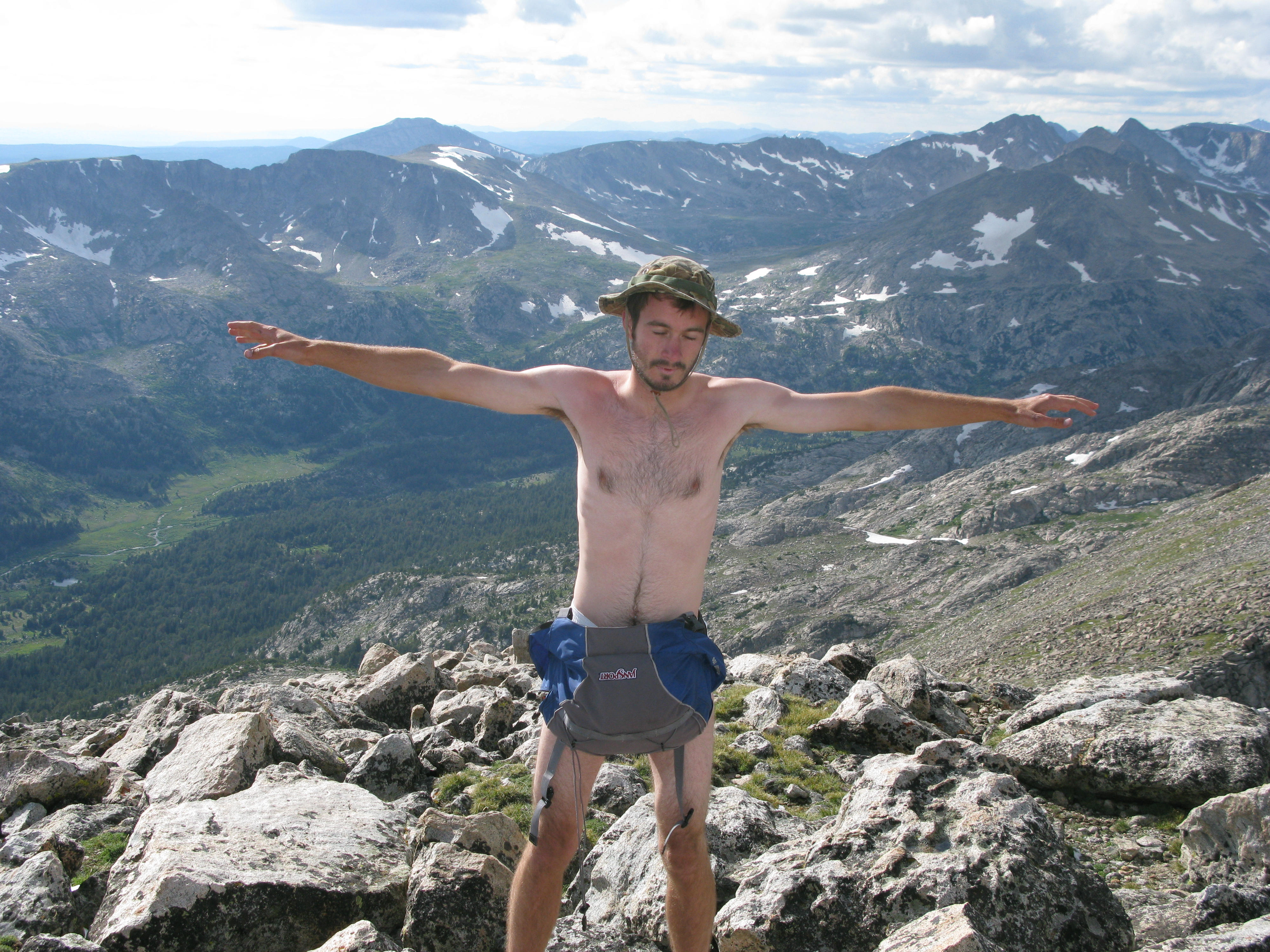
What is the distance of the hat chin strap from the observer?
21.7ft

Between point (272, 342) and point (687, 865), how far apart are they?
5.70 meters

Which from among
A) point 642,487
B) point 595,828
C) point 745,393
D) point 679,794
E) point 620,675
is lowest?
point 595,828

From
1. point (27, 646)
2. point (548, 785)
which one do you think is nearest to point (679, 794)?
point (548, 785)

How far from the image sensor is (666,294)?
640 centimetres

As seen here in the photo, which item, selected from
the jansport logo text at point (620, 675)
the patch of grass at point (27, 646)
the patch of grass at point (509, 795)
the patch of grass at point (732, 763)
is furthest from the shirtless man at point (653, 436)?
the patch of grass at point (27, 646)

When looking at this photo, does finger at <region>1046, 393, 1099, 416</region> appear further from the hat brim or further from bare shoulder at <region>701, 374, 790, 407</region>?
the hat brim

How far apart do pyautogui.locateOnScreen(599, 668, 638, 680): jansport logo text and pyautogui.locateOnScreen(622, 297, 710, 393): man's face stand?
2.33m

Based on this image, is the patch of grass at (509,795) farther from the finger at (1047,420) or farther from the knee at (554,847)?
the finger at (1047,420)

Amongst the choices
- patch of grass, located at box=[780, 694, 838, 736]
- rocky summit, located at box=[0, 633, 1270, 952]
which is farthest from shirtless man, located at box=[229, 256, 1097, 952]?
patch of grass, located at box=[780, 694, 838, 736]

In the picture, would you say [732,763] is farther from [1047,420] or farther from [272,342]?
[272,342]

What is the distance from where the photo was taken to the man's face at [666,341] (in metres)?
6.46

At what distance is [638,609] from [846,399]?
2.59 meters

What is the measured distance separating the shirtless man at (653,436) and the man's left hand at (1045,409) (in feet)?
0.10

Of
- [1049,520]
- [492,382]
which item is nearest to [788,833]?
[492,382]
